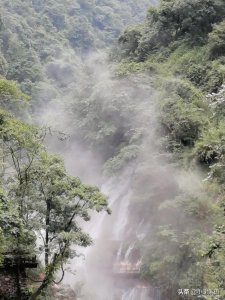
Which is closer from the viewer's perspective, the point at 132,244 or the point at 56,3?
the point at 132,244

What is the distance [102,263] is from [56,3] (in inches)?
2339

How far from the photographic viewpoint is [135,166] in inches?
844

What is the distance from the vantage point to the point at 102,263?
18.1 metres

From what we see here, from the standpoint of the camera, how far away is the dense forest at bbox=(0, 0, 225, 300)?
9914 millimetres

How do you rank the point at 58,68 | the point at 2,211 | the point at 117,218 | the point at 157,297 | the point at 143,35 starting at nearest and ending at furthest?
the point at 2,211, the point at 157,297, the point at 117,218, the point at 143,35, the point at 58,68

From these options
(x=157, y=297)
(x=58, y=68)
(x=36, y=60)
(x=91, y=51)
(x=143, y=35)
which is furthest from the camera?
(x=91, y=51)

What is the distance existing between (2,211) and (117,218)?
13604mm

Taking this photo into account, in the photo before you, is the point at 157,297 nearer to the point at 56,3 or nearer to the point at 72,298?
the point at 72,298

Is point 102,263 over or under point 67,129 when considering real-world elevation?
under

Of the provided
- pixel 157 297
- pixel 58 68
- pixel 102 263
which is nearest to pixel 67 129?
pixel 102 263

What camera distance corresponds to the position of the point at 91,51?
66812 millimetres

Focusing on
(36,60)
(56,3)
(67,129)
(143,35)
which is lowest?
(67,129)

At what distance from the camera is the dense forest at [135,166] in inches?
390

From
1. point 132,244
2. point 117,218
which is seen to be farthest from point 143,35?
point 132,244
